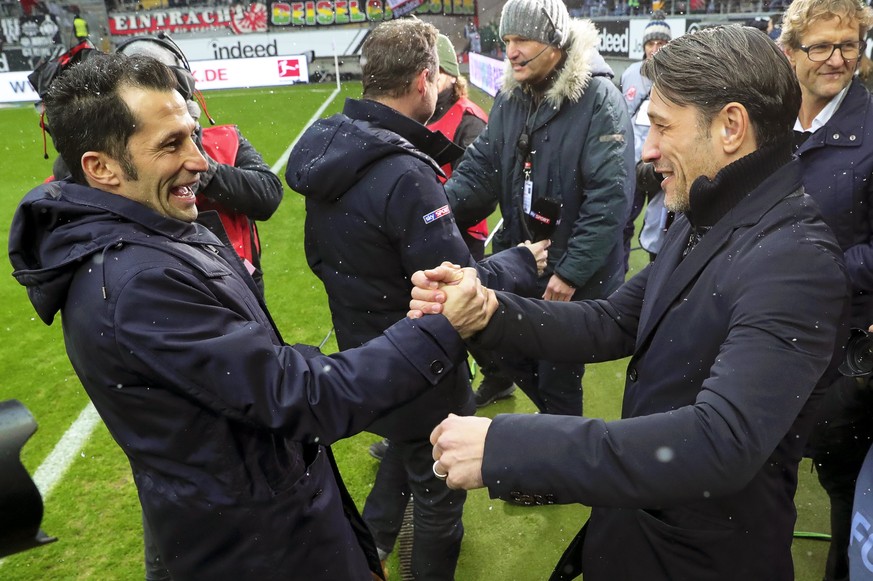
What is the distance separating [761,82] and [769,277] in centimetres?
45

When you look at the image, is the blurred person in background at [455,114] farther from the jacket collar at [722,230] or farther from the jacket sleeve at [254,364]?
the jacket collar at [722,230]

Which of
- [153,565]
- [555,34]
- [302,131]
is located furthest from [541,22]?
[302,131]

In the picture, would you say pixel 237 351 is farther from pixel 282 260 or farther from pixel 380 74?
pixel 282 260

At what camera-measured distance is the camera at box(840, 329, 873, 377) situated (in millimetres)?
2041

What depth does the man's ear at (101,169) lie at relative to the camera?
1739 mm

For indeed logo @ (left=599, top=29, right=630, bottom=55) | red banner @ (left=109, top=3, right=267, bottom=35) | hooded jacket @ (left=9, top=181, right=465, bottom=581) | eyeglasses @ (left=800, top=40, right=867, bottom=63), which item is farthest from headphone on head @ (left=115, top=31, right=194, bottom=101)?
red banner @ (left=109, top=3, right=267, bottom=35)

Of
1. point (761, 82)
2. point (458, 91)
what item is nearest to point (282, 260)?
point (458, 91)

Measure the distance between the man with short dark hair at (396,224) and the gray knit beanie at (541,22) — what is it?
0.77 m

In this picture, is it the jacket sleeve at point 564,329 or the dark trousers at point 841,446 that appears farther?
the dark trousers at point 841,446

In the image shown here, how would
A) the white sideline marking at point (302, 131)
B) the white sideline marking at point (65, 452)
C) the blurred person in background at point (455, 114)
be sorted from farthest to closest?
the white sideline marking at point (302, 131), the blurred person in background at point (455, 114), the white sideline marking at point (65, 452)

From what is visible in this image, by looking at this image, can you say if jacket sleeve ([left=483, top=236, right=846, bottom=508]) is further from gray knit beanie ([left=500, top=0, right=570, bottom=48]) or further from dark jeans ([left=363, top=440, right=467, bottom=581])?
gray knit beanie ([left=500, top=0, right=570, bottom=48])

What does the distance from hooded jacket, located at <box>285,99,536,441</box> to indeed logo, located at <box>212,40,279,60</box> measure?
979 inches

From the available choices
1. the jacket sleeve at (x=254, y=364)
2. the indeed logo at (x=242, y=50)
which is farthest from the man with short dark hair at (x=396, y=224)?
the indeed logo at (x=242, y=50)

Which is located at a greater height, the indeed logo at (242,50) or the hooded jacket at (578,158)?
the hooded jacket at (578,158)
